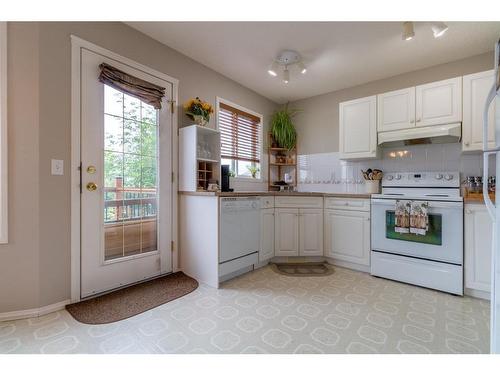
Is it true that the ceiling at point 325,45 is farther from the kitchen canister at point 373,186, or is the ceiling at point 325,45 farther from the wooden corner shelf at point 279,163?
the kitchen canister at point 373,186

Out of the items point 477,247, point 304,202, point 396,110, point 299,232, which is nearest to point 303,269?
point 299,232

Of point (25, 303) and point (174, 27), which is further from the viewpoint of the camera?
point (174, 27)

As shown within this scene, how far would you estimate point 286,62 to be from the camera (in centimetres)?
272

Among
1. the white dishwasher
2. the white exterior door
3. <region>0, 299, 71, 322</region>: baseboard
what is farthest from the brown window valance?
<region>0, 299, 71, 322</region>: baseboard

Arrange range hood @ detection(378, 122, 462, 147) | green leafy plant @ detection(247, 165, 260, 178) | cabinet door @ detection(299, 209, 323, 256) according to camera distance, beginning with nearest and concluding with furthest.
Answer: range hood @ detection(378, 122, 462, 147) < cabinet door @ detection(299, 209, 323, 256) < green leafy plant @ detection(247, 165, 260, 178)

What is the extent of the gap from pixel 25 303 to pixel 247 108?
3.16m

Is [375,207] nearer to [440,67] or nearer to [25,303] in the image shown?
[440,67]

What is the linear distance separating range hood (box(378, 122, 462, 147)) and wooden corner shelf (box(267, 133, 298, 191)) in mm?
1415

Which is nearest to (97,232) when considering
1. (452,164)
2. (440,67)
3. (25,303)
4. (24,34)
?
(25,303)

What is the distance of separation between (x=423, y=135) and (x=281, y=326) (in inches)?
93.9

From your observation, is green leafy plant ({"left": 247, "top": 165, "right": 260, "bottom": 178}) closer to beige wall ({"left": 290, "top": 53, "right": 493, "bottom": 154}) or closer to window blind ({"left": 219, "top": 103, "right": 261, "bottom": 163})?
window blind ({"left": 219, "top": 103, "right": 261, "bottom": 163})

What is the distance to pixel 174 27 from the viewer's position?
2.24 metres

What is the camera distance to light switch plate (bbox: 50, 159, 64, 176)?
181 centimetres

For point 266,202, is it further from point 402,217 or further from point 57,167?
point 57,167
